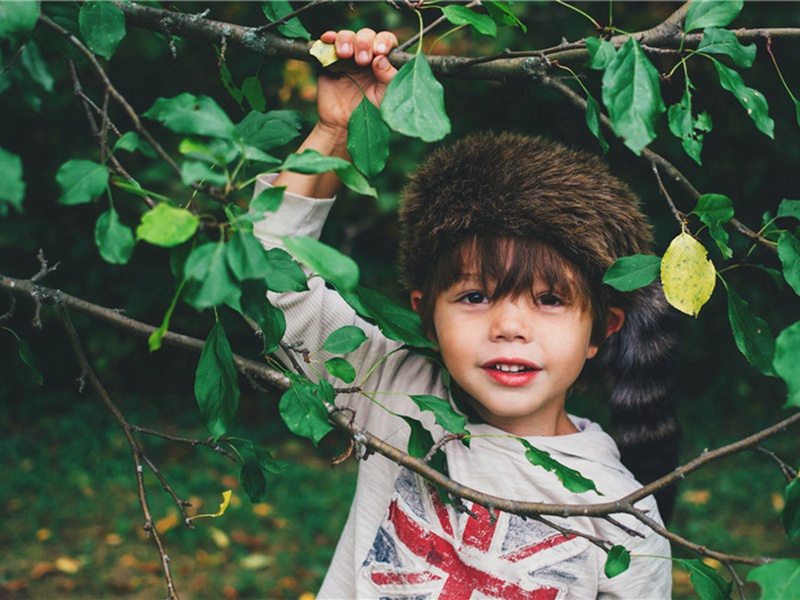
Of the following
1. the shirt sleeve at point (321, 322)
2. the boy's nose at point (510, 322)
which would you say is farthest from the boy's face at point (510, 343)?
the shirt sleeve at point (321, 322)

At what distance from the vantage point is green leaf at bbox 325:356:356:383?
1.05 meters

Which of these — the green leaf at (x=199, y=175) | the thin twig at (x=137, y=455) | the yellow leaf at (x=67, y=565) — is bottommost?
the yellow leaf at (x=67, y=565)

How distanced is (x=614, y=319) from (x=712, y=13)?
700 millimetres

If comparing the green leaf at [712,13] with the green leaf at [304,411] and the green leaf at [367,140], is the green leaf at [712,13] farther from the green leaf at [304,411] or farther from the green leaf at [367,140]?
the green leaf at [304,411]

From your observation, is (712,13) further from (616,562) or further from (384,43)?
(616,562)

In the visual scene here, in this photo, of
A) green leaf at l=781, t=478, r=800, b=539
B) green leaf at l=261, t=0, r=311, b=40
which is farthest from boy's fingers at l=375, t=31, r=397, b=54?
green leaf at l=781, t=478, r=800, b=539

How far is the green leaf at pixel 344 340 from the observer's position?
1.10 m

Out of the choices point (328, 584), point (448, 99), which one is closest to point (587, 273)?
point (328, 584)

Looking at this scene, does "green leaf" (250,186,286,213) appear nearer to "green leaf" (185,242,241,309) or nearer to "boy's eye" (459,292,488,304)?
"green leaf" (185,242,241,309)

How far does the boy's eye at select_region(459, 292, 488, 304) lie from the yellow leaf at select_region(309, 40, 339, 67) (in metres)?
0.47

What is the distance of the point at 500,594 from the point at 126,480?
108 inches

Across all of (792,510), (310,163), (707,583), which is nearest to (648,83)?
(310,163)

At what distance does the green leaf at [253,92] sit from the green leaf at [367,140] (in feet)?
1.05

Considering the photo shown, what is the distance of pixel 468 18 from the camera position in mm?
948
